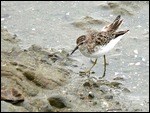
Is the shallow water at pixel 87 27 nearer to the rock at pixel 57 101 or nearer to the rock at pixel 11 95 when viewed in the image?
the rock at pixel 57 101

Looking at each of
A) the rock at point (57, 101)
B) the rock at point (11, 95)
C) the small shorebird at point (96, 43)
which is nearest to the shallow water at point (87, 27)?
the small shorebird at point (96, 43)

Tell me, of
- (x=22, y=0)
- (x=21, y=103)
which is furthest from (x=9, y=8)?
(x=21, y=103)

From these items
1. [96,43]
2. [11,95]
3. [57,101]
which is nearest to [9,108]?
[11,95]

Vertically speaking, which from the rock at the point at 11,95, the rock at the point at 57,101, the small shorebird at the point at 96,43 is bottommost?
the small shorebird at the point at 96,43

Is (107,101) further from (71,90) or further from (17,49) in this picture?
(17,49)

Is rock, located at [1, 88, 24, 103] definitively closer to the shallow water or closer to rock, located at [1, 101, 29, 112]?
rock, located at [1, 101, 29, 112]

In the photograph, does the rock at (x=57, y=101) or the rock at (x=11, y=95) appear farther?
the rock at (x=57, y=101)

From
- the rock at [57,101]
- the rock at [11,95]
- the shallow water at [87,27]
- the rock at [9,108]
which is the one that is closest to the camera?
the rock at [9,108]

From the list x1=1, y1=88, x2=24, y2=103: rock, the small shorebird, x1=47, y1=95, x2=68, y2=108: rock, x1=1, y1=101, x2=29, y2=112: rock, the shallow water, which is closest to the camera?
x1=1, y1=101, x2=29, y2=112: rock

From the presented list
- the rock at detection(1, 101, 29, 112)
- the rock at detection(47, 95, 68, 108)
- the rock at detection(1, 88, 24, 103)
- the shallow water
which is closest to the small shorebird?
the shallow water
